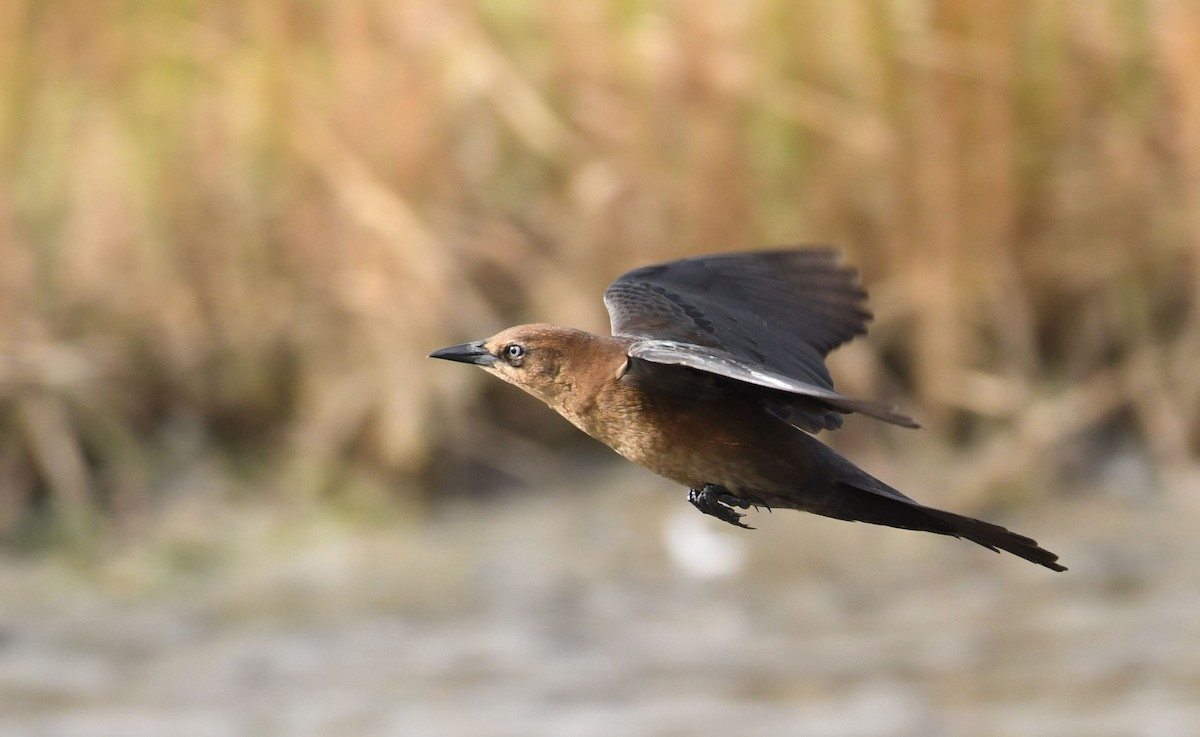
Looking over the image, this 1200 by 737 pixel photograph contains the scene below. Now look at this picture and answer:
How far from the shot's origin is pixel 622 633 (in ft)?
21.7

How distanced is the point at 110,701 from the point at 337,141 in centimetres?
207

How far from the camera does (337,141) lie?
670 cm

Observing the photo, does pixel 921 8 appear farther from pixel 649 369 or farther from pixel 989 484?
pixel 649 369

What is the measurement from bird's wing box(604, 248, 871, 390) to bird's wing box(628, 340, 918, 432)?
264 millimetres

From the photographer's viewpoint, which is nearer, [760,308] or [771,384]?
[771,384]

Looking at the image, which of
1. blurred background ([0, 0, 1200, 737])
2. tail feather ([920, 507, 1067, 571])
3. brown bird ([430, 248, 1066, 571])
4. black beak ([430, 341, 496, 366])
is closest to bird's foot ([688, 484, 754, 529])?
brown bird ([430, 248, 1066, 571])

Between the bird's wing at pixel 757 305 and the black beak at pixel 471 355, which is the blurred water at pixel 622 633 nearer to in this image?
the bird's wing at pixel 757 305

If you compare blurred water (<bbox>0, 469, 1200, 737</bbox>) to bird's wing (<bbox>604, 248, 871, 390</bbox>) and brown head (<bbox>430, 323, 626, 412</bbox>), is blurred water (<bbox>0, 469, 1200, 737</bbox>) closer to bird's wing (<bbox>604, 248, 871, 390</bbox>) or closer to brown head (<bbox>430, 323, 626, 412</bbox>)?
bird's wing (<bbox>604, 248, 871, 390</bbox>)

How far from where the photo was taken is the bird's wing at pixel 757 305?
300 cm

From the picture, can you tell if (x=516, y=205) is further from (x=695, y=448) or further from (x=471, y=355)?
(x=695, y=448)

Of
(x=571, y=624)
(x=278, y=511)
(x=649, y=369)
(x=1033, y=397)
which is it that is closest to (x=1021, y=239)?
(x=1033, y=397)

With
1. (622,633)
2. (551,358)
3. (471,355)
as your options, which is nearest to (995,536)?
(551,358)

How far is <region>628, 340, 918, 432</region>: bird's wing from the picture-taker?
2027 mm

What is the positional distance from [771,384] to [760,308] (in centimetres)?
105
